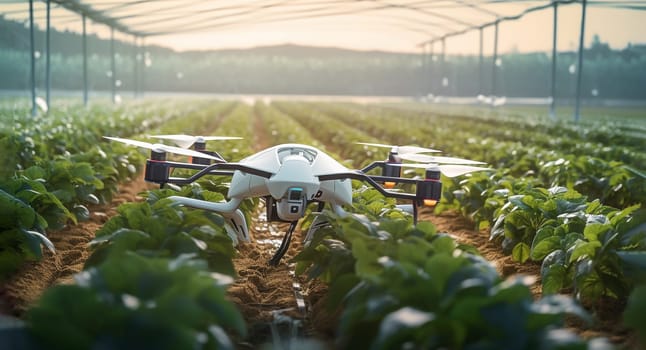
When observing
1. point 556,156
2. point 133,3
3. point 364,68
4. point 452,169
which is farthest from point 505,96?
point 364,68

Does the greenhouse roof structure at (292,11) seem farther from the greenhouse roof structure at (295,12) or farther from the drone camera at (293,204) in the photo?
the drone camera at (293,204)

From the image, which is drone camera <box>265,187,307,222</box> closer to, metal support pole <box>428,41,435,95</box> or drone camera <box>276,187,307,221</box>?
drone camera <box>276,187,307,221</box>

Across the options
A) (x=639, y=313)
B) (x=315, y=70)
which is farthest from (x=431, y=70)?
(x=639, y=313)

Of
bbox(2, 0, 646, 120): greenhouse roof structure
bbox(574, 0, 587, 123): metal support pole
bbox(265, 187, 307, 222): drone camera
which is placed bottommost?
bbox(265, 187, 307, 222): drone camera

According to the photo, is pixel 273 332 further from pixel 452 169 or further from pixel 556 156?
pixel 556 156

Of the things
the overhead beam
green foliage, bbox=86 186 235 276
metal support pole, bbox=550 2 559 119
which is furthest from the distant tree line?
green foliage, bbox=86 186 235 276

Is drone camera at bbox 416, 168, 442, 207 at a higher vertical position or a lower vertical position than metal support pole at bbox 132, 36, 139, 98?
lower

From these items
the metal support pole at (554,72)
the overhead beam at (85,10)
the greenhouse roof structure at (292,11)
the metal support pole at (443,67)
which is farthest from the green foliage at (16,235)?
the metal support pole at (443,67)

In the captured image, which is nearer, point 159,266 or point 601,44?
point 159,266
